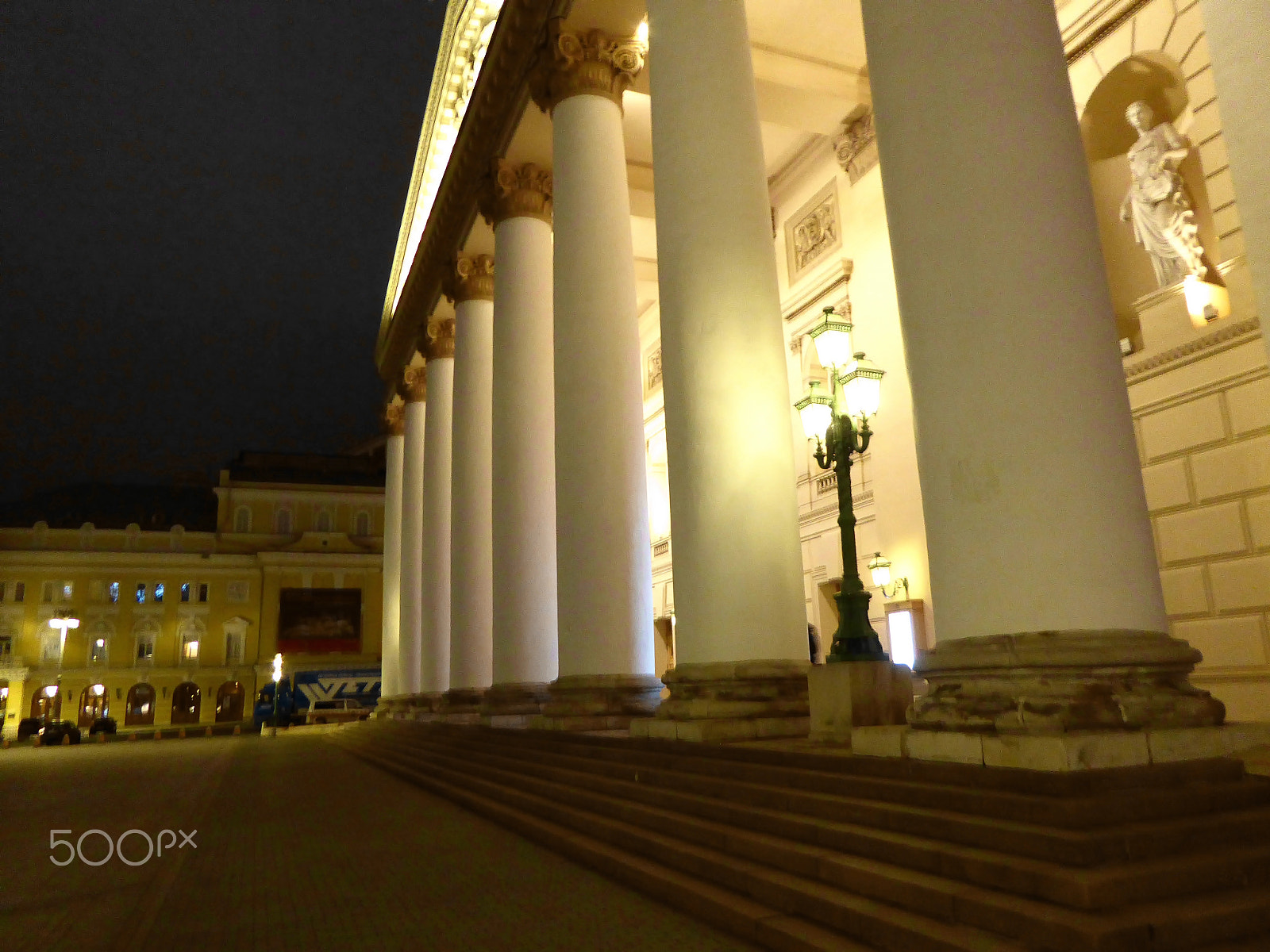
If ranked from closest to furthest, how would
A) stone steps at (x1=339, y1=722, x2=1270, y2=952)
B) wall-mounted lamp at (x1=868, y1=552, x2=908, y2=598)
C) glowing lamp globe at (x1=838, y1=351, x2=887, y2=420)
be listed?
stone steps at (x1=339, y1=722, x2=1270, y2=952), glowing lamp globe at (x1=838, y1=351, x2=887, y2=420), wall-mounted lamp at (x1=868, y1=552, x2=908, y2=598)

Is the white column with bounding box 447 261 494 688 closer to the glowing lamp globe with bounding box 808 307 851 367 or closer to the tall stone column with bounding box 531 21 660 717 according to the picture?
the tall stone column with bounding box 531 21 660 717

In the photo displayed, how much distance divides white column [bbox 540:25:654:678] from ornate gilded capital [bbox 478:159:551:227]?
353 centimetres

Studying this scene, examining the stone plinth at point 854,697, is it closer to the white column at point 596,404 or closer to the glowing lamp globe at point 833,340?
the glowing lamp globe at point 833,340

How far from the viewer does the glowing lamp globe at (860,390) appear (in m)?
7.95

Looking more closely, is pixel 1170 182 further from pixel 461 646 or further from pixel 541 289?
pixel 461 646

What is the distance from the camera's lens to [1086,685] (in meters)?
3.80

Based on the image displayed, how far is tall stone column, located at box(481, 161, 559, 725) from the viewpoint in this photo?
43.9ft

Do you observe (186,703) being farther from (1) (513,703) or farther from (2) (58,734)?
(1) (513,703)

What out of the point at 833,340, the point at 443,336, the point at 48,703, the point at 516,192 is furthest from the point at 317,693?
the point at 833,340

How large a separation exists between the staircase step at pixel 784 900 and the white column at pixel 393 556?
19.1 meters

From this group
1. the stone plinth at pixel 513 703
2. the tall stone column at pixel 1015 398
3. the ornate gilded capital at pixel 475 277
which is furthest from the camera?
the ornate gilded capital at pixel 475 277

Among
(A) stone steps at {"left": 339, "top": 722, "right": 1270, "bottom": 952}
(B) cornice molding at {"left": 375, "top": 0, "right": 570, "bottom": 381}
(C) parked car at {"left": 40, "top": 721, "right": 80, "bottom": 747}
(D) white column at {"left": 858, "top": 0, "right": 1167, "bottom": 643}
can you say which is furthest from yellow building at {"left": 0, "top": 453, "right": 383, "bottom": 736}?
(D) white column at {"left": 858, "top": 0, "right": 1167, "bottom": 643}

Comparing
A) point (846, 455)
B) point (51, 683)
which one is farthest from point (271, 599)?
point (846, 455)

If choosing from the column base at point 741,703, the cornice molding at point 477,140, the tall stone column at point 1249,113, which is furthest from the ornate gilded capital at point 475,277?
the tall stone column at point 1249,113
